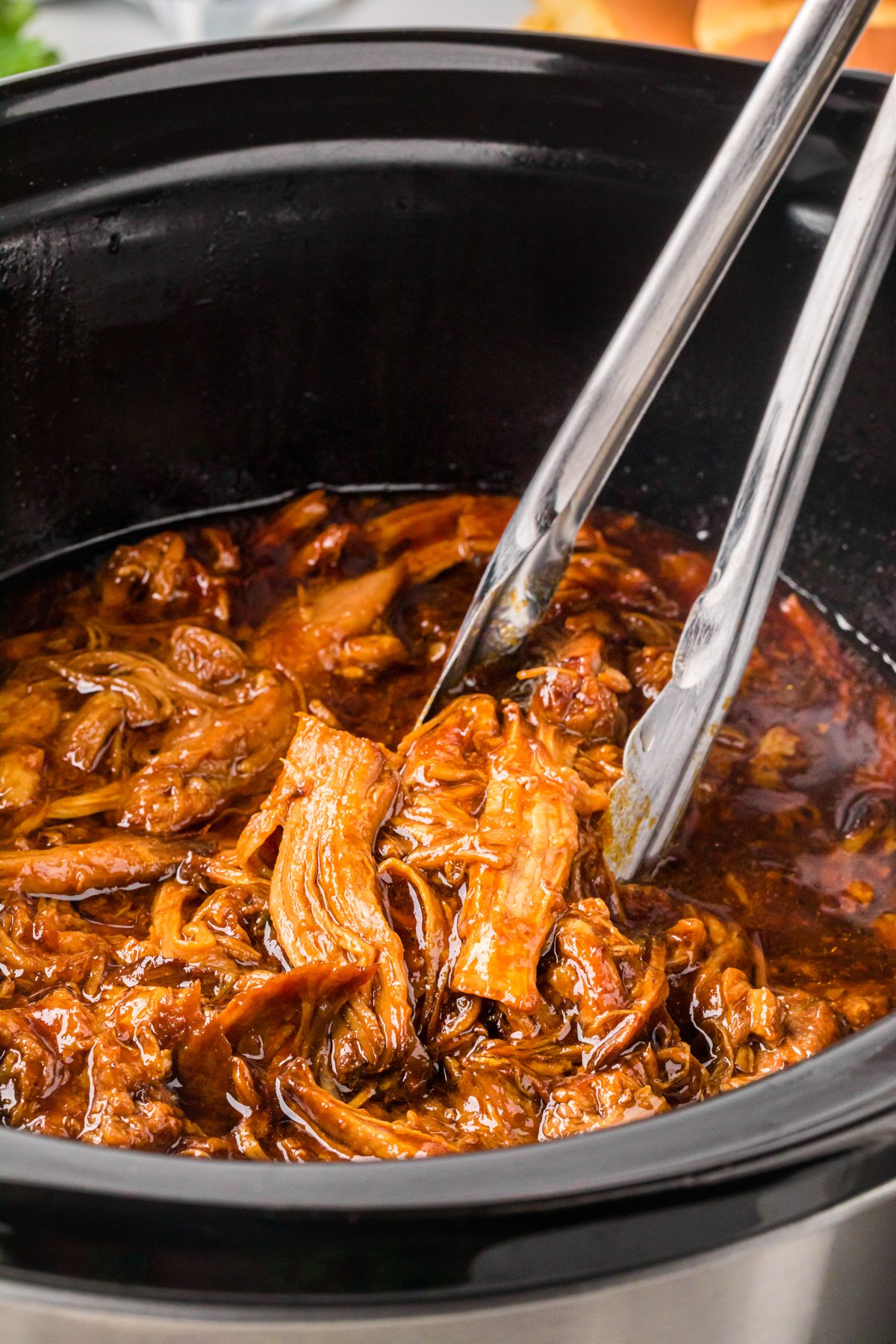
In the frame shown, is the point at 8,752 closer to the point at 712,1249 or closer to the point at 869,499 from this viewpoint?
the point at 712,1249

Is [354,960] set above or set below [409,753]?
below

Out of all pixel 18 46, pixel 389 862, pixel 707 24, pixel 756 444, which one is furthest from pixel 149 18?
pixel 389 862

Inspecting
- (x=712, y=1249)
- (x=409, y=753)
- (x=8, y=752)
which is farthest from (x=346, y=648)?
(x=712, y=1249)

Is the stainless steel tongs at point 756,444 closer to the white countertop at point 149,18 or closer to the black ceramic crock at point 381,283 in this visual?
the black ceramic crock at point 381,283

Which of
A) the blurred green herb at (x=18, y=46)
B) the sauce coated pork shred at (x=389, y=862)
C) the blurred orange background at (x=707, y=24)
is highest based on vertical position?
the blurred orange background at (x=707, y=24)

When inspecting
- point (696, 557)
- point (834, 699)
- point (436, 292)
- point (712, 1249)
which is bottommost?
point (712, 1249)

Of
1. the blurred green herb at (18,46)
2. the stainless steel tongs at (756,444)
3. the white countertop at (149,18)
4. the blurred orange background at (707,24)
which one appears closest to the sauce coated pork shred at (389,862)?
the stainless steel tongs at (756,444)

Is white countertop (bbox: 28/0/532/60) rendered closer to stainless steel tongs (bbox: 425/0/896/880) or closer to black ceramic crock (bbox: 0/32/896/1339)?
black ceramic crock (bbox: 0/32/896/1339)

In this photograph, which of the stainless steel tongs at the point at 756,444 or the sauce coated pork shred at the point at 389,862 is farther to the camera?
the stainless steel tongs at the point at 756,444
